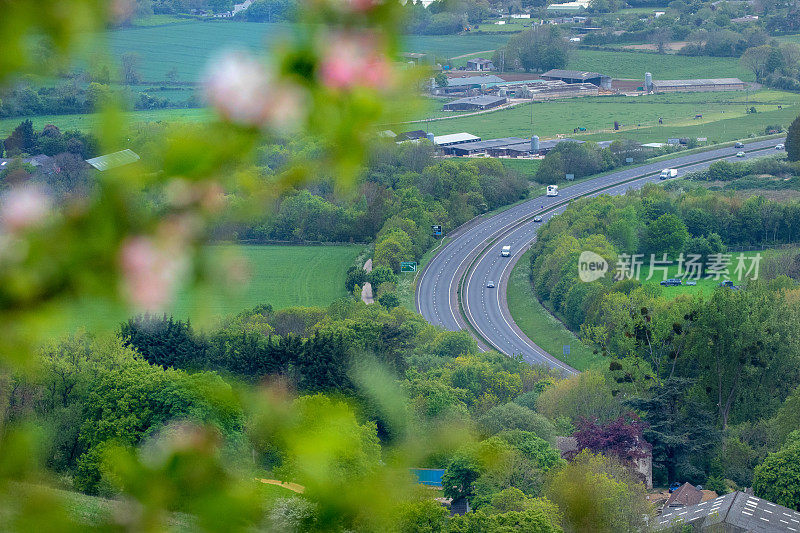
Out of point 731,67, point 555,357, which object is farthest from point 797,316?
point 731,67

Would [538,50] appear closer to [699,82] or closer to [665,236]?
[699,82]

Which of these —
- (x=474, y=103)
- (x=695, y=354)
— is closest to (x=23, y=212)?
(x=695, y=354)

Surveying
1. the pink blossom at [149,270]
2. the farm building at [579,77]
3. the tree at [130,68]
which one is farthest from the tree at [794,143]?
the pink blossom at [149,270]

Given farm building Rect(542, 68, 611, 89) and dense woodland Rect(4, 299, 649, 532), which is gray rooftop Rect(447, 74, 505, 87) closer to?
farm building Rect(542, 68, 611, 89)

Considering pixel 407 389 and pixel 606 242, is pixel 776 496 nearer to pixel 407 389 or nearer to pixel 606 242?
pixel 407 389

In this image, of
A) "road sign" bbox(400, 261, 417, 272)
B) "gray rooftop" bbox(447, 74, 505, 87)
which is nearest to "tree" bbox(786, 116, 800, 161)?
"road sign" bbox(400, 261, 417, 272)

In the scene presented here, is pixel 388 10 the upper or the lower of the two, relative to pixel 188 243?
upper
